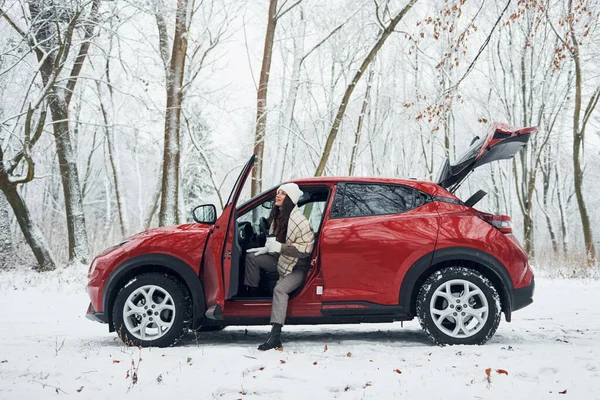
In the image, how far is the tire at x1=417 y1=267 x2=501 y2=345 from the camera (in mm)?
5328

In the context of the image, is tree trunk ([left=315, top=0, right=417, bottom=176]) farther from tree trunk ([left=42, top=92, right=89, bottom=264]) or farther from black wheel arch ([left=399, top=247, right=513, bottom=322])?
black wheel arch ([left=399, top=247, right=513, bottom=322])

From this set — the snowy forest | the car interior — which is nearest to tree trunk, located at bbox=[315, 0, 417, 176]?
the snowy forest

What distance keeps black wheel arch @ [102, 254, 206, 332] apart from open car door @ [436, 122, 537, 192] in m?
2.79

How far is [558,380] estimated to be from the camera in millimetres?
4031

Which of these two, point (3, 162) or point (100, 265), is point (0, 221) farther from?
point (100, 265)

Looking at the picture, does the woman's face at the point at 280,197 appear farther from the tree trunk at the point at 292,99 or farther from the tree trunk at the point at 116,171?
the tree trunk at the point at 116,171

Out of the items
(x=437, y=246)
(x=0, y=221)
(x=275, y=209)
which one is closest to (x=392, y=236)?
(x=437, y=246)

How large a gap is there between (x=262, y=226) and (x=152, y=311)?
1.50m

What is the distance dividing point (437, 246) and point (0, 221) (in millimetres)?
12700

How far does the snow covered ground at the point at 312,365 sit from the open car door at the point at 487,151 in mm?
1743

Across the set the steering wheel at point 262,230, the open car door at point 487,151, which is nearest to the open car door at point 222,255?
the steering wheel at point 262,230

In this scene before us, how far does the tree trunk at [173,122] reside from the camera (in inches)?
567

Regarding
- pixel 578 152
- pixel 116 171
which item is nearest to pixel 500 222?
pixel 578 152

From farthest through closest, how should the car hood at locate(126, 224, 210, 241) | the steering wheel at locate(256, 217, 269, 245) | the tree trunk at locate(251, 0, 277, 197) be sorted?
the tree trunk at locate(251, 0, 277, 197) < the steering wheel at locate(256, 217, 269, 245) < the car hood at locate(126, 224, 210, 241)
